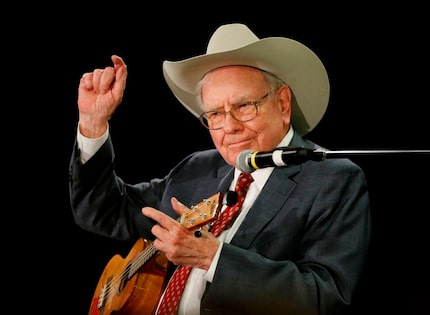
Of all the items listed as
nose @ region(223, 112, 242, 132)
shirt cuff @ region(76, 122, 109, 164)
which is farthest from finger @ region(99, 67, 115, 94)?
nose @ region(223, 112, 242, 132)

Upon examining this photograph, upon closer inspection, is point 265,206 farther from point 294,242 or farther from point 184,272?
point 184,272

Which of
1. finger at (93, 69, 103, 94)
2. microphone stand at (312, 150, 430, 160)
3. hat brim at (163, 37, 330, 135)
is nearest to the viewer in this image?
microphone stand at (312, 150, 430, 160)

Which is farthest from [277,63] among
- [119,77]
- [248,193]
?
[119,77]

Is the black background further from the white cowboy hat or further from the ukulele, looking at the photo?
the ukulele

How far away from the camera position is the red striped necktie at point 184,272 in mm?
2312

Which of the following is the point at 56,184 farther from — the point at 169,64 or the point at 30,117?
the point at 169,64

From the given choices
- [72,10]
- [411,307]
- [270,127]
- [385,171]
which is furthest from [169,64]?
[411,307]

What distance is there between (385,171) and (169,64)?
114 cm

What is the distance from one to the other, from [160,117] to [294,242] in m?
1.50

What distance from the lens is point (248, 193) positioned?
2.42m

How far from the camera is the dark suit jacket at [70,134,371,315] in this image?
2.02 m

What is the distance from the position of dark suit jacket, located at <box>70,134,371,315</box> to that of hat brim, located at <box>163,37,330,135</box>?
0.56 ft

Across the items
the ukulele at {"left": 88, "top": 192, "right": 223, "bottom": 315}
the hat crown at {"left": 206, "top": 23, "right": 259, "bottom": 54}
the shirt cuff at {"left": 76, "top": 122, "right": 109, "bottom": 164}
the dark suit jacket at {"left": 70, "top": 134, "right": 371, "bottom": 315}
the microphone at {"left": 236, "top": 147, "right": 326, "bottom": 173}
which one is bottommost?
the ukulele at {"left": 88, "top": 192, "right": 223, "bottom": 315}

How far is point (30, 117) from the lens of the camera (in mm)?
3330
